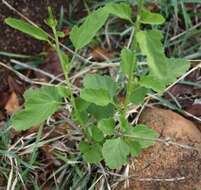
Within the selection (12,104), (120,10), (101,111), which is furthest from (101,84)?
(12,104)

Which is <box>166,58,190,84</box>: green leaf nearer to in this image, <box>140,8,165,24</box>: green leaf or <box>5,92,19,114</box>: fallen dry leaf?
<box>140,8,165,24</box>: green leaf

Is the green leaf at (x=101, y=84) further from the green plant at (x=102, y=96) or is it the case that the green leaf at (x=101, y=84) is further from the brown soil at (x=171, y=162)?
the brown soil at (x=171, y=162)

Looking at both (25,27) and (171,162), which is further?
(171,162)

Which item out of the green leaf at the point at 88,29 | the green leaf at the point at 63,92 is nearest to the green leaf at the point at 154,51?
the green leaf at the point at 88,29

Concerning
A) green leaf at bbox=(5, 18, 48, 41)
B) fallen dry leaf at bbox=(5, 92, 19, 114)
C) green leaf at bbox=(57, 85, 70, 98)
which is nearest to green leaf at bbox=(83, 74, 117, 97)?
green leaf at bbox=(57, 85, 70, 98)

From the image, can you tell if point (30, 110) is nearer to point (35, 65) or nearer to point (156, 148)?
point (156, 148)

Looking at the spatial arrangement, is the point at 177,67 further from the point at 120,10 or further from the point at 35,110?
the point at 35,110

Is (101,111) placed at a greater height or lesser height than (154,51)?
lesser
